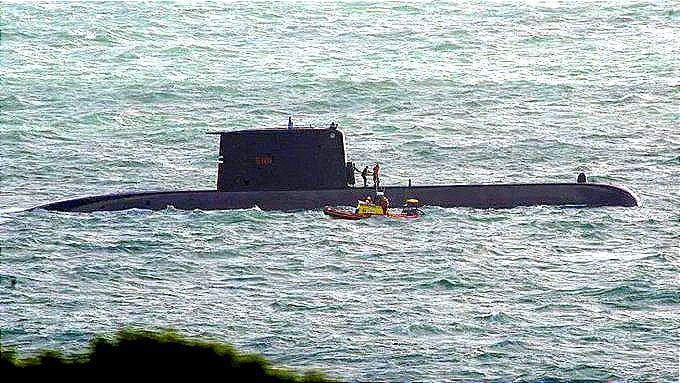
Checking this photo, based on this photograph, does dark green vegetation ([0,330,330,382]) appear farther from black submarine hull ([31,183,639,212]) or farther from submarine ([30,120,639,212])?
black submarine hull ([31,183,639,212])

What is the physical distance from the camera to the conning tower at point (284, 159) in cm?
3794

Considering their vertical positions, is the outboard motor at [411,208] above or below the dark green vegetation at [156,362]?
below

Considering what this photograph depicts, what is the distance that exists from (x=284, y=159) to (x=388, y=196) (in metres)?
2.93

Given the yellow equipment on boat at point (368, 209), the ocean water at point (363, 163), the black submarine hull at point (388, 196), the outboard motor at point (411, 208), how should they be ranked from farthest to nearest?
the black submarine hull at point (388, 196), the outboard motor at point (411, 208), the yellow equipment on boat at point (368, 209), the ocean water at point (363, 163)

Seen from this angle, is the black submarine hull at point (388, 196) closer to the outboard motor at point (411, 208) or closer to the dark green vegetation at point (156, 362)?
the outboard motor at point (411, 208)

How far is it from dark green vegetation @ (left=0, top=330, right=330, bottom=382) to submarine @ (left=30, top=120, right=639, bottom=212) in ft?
95.3

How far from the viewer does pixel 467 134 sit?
54.8 metres

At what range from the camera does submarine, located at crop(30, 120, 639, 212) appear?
3797 centimetres

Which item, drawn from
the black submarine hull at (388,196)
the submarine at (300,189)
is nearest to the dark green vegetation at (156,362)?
the submarine at (300,189)

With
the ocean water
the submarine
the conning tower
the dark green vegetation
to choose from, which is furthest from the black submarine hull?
the dark green vegetation

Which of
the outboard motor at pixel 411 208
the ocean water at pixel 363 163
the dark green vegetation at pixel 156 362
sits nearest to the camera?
the dark green vegetation at pixel 156 362

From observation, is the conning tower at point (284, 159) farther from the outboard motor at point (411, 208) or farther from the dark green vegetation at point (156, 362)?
the dark green vegetation at point (156, 362)

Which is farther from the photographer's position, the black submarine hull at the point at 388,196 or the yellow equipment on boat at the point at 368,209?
the black submarine hull at the point at 388,196

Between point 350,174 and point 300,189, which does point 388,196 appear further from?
point 300,189
